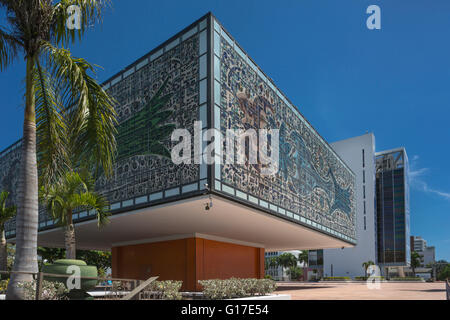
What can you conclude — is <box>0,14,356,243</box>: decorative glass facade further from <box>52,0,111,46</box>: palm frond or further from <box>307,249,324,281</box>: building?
<box>307,249,324,281</box>: building

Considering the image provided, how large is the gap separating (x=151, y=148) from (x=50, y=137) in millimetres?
9270

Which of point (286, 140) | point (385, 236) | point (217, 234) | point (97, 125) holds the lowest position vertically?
point (385, 236)

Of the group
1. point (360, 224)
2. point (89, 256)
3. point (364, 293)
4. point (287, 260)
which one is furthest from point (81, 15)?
point (287, 260)

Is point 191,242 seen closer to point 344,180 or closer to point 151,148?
point 151,148

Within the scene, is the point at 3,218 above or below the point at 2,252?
above

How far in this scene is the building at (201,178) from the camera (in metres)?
18.6

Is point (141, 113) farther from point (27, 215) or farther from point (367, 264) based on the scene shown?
point (367, 264)

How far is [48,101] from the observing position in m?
11.2

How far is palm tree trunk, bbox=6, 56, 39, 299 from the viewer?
31.3 ft

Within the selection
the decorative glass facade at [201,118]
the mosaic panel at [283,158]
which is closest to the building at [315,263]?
the mosaic panel at [283,158]

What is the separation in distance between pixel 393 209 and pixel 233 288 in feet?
312

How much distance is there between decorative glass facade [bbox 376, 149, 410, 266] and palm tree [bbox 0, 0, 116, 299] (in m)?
101
